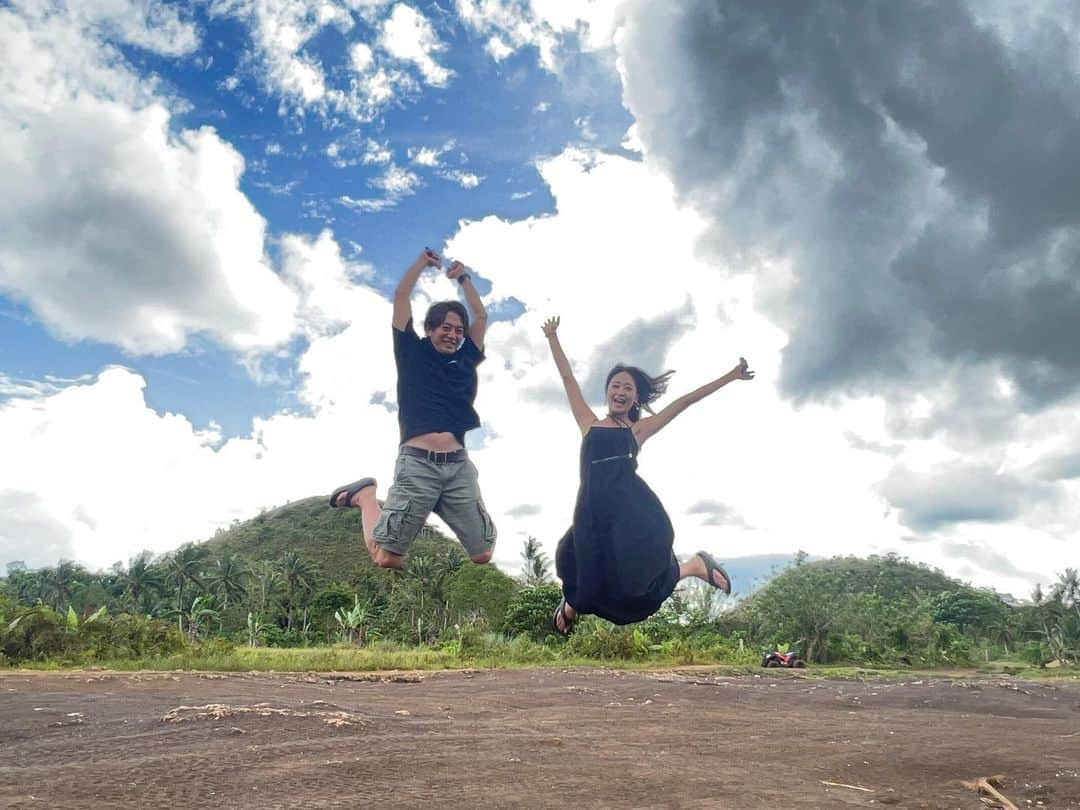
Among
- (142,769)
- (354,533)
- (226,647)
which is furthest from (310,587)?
(354,533)

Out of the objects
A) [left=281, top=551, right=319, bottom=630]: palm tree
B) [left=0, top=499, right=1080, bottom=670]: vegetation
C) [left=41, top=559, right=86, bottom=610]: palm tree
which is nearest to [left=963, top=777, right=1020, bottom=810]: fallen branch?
[left=0, top=499, right=1080, bottom=670]: vegetation

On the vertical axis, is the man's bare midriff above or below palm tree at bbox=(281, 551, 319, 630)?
below

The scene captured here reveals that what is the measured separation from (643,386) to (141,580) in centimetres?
12709

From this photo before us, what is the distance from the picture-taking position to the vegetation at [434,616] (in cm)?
1041

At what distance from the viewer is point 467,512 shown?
323cm

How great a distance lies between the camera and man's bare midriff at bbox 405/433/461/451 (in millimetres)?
3240

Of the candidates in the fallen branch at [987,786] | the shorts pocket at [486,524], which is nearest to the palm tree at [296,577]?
the fallen branch at [987,786]

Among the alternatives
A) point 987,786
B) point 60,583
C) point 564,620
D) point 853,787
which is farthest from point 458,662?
point 60,583

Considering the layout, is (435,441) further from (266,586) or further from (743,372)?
(266,586)

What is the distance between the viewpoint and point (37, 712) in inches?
907

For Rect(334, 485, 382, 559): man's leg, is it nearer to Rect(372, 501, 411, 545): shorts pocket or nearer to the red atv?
Rect(372, 501, 411, 545): shorts pocket

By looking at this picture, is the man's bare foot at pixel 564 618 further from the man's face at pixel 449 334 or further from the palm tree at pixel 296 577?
the palm tree at pixel 296 577

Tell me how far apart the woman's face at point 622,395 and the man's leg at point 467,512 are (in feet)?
2.36

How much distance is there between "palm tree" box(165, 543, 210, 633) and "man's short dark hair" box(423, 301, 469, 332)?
12132 centimetres
